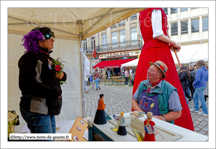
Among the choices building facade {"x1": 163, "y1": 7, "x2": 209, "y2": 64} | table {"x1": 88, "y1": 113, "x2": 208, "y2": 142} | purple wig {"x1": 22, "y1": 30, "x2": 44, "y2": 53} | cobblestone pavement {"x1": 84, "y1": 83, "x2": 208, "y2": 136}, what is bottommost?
cobblestone pavement {"x1": 84, "y1": 83, "x2": 208, "y2": 136}

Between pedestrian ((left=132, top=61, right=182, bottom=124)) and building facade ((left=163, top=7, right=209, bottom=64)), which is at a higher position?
building facade ((left=163, top=7, right=209, bottom=64))

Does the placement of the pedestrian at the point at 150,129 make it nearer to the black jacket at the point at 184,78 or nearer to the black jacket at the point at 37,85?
the black jacket at the point at 37,85

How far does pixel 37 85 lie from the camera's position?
1.21 meters

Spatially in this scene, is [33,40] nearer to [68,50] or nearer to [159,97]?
[159,97]

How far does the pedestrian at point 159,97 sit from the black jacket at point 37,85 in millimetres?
964

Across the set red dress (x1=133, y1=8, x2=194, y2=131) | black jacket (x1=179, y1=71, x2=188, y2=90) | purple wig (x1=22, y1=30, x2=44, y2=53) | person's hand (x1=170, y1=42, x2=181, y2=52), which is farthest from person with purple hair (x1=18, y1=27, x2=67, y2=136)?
black jacket (x1=179, y1=71, x2=188, y2=90)

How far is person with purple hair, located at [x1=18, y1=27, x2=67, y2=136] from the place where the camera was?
47.5 inches

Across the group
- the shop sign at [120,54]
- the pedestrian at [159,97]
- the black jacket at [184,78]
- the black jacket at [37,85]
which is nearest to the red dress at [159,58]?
the pedestrian at [159,97]

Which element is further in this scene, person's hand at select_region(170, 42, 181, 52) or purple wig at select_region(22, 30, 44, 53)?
person's hand at select_region(170, 42, 181, 52)

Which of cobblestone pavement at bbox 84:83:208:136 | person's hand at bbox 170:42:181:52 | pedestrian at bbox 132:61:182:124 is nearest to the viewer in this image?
pedestrian at bbox 132:61:182:124

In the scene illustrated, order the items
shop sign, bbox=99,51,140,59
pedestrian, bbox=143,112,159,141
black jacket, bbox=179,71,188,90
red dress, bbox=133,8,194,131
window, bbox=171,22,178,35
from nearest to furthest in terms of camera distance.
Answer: pedestrian, bbox=143,112,159,141, red dress, bbox=133,8,194,131, window, bbox=171,22,178,35, black jacket, bbox=179,71,188,90, shop sign, bbox=99,51,140,59

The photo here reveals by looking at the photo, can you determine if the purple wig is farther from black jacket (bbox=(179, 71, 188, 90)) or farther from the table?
black jacket (bbox=(179, 71, 188, 90))

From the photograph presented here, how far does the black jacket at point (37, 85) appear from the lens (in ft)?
3.92

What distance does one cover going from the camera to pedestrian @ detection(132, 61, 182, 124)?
59.8 inches
